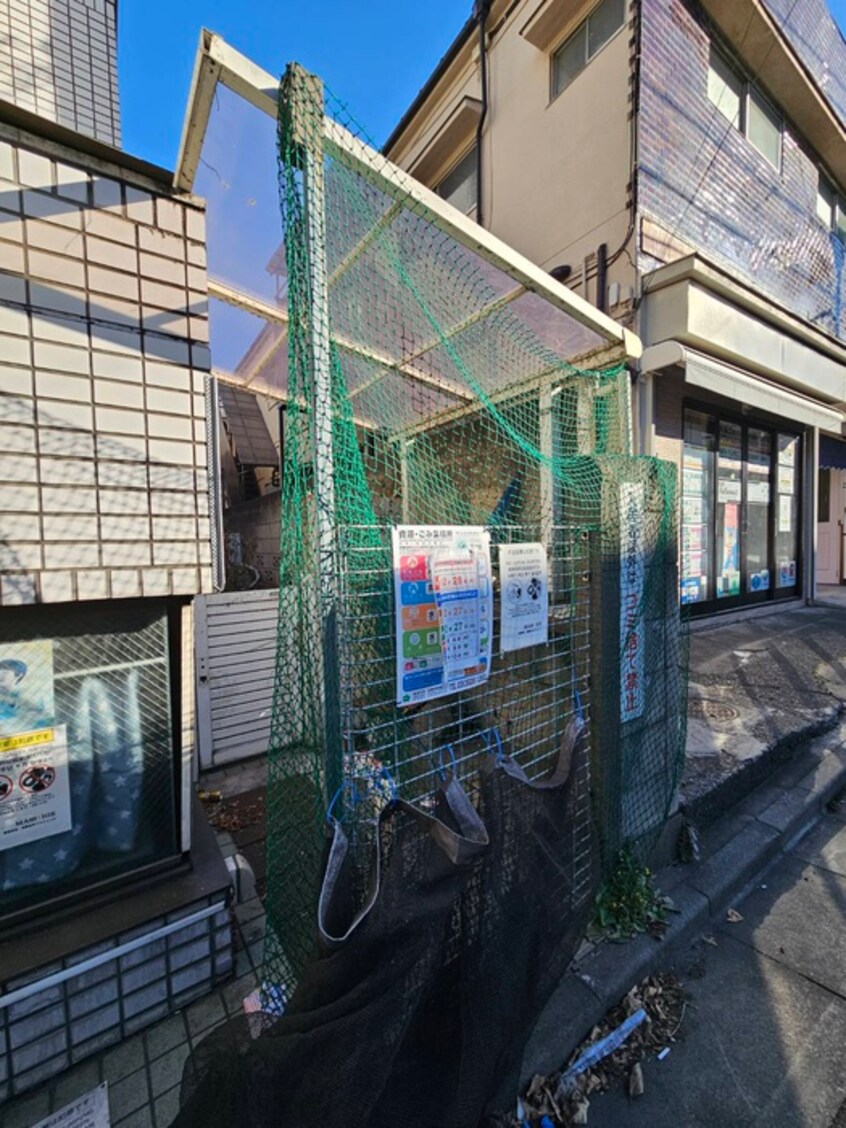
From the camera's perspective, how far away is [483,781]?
1530mm

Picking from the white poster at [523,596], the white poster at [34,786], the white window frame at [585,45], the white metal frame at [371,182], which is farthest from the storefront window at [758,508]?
the white poster at [34,786]

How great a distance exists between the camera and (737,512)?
769 cm

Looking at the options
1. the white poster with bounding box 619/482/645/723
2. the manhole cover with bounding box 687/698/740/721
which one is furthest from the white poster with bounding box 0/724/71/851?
the manhole cover with bounding box 687/698/740/721

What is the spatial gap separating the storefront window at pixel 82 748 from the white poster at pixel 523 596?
153cm

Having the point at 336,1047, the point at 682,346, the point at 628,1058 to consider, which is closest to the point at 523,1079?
the point at 628,1058

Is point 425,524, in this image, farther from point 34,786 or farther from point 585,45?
point 585,45

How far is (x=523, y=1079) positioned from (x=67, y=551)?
2.61m

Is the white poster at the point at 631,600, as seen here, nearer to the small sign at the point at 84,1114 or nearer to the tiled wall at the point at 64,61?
the small sign at the point at 84,1114

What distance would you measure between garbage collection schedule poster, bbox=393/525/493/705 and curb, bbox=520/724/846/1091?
145 cm

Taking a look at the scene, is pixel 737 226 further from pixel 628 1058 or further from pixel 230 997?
pixel 230 997

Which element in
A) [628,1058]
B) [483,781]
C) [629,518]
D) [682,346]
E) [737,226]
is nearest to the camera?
[483,781]

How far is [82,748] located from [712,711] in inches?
183

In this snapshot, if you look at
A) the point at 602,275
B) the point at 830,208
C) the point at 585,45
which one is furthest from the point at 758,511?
the point at 585,45

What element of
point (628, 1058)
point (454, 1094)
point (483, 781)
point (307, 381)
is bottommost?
point (628, 1058)
